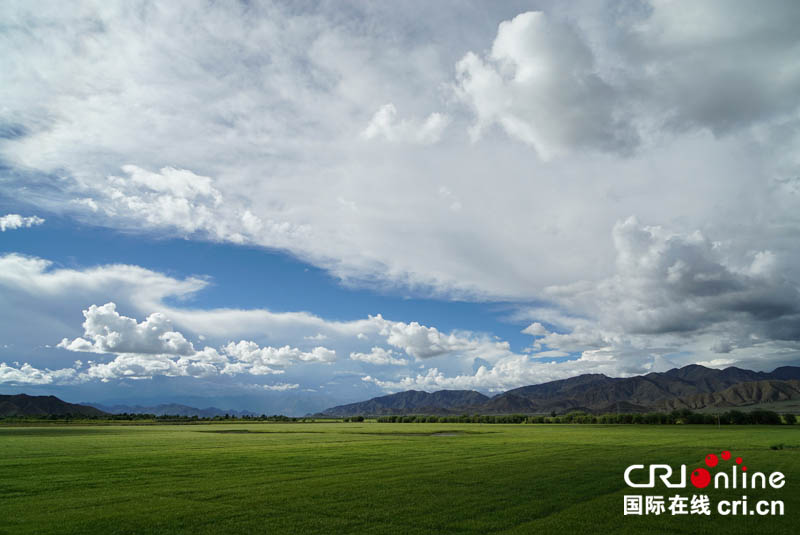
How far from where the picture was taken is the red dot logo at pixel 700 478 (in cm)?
2965

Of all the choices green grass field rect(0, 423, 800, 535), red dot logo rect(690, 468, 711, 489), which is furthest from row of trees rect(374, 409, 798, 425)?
red dot logo rect(690, 468, 711, 489)

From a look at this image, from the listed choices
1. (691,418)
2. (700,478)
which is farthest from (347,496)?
(691,418)

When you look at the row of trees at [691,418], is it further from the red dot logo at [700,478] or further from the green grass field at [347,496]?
the red dot logo at [700,478]

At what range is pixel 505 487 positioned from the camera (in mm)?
27625

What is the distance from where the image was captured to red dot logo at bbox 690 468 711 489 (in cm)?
2965

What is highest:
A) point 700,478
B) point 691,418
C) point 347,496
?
point 347,496

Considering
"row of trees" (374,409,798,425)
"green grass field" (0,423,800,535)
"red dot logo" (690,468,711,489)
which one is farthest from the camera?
"row of trees" (374,409,798,425)

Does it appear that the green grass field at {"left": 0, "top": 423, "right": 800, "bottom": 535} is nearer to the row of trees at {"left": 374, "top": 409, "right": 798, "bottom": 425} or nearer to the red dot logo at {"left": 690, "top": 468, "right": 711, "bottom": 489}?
the red dot logo at {"left": 690, "top": 468, "right": 711, "bottom": 489}

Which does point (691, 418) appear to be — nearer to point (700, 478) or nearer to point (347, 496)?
point (700, 478)

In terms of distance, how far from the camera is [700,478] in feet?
105

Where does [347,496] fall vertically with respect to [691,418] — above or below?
above

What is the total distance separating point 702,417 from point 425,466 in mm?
148966

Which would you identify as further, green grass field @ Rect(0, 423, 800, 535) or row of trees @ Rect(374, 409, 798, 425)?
row of trees @ Rect(374, 409, 798, 425)

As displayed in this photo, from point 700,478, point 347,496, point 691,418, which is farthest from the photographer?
point 691,418
